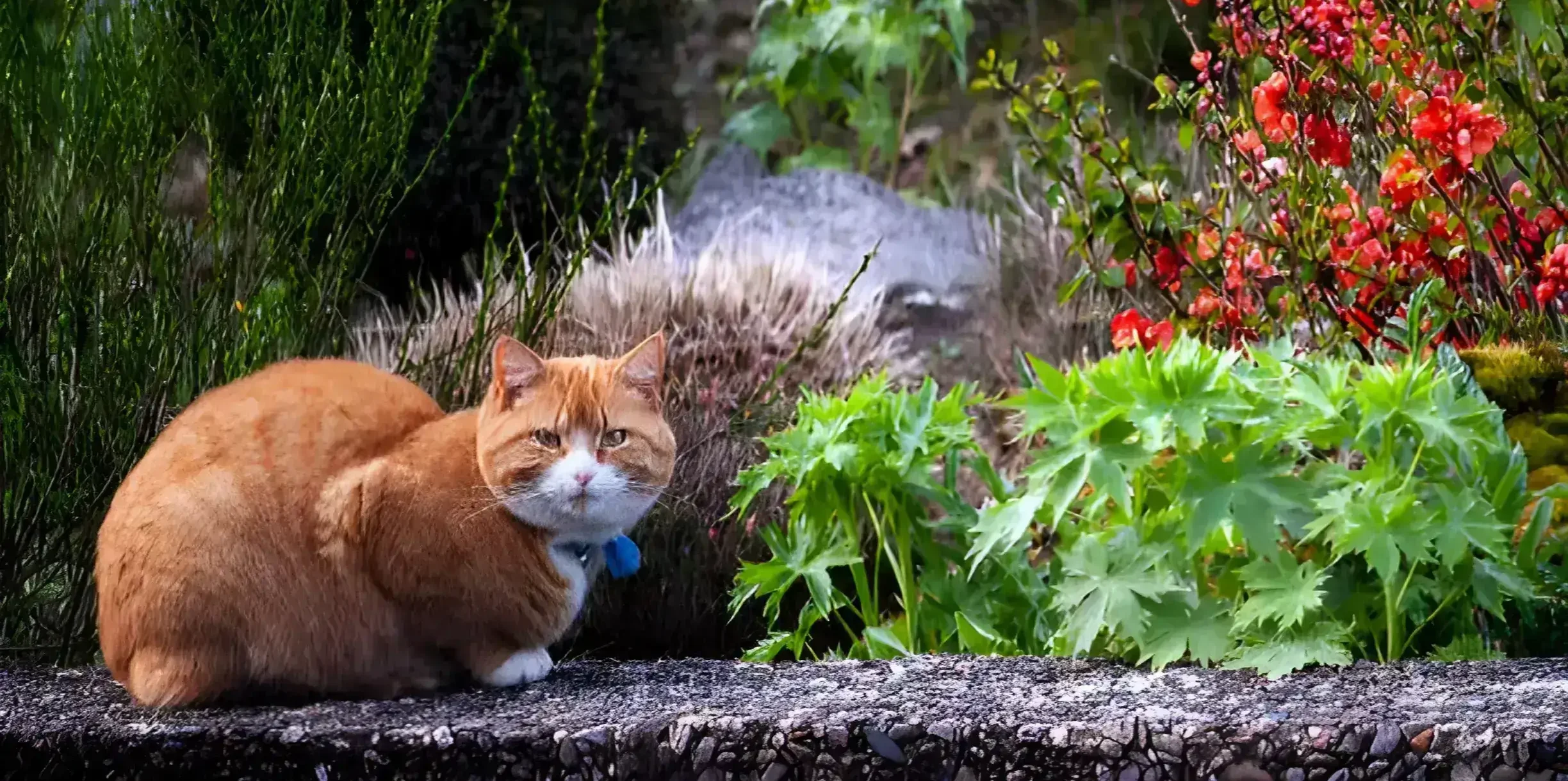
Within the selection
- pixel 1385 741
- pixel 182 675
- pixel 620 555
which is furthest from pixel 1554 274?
pixel 182 675

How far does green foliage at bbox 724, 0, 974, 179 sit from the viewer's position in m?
7.61

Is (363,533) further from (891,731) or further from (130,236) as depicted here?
(130,236)

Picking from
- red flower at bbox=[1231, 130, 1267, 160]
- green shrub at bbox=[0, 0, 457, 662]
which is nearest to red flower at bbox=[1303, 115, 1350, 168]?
red flower at bbox=[1231, 130, 1267, 160]

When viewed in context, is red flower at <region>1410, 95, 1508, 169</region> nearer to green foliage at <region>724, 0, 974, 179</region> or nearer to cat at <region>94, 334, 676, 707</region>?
cat at <region>94, 334, 676, 707</region>

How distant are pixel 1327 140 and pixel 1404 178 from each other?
0.26 meters

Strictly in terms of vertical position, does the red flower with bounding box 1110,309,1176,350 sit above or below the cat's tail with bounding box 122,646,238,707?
above

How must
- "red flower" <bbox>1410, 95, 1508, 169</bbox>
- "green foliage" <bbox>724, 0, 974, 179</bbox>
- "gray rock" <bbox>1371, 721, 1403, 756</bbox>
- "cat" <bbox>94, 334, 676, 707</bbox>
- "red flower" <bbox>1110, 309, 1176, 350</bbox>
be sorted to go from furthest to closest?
"green foliage" <bbox>724, 0, 974, 179</bbox>
"red flower" <bbox>1110, 309, 1176, 350</bbox>
"red flower" <bbox>1410, 95, 1508, 169</bbox>
"cat" <bbox>94, 334, 676, 707</bbox>
"gray rock" <bbox>1371, 721, 1403, 756</bbox>

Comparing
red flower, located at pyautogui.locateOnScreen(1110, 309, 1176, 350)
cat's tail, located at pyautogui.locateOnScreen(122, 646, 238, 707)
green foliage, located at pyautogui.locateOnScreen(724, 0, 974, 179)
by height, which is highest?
green foliage, located at pyautogui.locateOnScreen(724, 0, 974, 179)

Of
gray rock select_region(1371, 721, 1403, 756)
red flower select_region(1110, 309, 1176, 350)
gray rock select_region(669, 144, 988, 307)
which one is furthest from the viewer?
gray rock select_region(669, 144, 988, 307)

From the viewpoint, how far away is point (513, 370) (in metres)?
2.56

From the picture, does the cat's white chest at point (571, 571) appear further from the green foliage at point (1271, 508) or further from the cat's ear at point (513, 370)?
the green foliage at point (1271, 508)

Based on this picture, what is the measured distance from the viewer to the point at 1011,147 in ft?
25.7

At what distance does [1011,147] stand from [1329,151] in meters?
4.45

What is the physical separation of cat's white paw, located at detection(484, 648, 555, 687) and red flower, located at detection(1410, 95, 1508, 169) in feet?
6.22
